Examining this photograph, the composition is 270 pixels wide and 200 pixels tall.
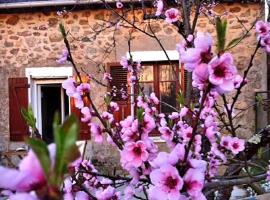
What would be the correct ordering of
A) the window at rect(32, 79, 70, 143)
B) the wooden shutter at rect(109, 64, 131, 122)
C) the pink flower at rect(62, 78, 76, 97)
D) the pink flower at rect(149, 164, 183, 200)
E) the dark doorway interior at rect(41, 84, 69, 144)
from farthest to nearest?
the dark doorway interior at rect(41, 84, 69, 144) < the window at rect(32, 79, 70, 143) < the wooden shutter at rect(109, 64, 131, 122) < the pink flower at rect(62, 78, 76, 97) < the pink flower at rect(149, 164, 183, 200)

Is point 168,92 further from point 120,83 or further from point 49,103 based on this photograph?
point 49,103

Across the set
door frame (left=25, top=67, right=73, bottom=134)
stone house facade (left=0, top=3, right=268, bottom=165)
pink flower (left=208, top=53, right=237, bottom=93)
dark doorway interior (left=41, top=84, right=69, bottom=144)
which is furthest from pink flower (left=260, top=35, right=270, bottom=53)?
dark doorway interior (left=41, top=84, right=69, bottom=144)

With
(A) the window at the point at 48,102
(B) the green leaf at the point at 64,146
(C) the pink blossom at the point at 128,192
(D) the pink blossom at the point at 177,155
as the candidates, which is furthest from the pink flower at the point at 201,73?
(A) the window at the point at 48,102

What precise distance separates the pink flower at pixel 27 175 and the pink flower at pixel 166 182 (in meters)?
0.67

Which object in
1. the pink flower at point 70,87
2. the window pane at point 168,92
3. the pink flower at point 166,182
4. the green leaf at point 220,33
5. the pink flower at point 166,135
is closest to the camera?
the green leaf at point 220,33

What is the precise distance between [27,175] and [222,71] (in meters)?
0.66

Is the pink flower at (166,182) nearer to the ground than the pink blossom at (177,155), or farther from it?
nearer to the ground

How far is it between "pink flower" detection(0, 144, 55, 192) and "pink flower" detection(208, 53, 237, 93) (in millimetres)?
613

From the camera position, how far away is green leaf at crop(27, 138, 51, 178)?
0.61 meters

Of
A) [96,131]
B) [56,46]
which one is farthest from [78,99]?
[56,46]

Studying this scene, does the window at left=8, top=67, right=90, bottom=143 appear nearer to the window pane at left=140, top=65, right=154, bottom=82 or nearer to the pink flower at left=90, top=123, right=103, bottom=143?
the window pane at left=140, top=65, right=154, bottom=82

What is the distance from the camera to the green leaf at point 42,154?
2.01 ft

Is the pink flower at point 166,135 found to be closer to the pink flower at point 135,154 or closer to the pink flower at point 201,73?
the pink flower at point 135,154

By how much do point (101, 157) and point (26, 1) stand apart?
3111mm
